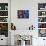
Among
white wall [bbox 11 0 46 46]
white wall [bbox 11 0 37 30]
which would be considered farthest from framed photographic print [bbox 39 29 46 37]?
white wall [bbox 11 0 37 30]

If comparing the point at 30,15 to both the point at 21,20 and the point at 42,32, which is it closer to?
the point at 21,20

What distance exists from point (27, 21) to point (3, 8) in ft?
4.59

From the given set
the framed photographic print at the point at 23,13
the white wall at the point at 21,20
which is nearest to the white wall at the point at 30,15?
the white wall at the point at 21,20

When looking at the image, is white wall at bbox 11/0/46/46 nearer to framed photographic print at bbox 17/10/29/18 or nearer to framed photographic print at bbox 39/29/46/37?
framed photographic print at bbox 17/10/29/18

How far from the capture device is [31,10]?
6566 millimetres

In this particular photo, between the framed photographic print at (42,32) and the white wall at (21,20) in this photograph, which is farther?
the framed photographic print at (42,32)

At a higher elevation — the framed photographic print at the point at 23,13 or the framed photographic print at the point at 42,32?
the framed photographic print at the point at 23,13

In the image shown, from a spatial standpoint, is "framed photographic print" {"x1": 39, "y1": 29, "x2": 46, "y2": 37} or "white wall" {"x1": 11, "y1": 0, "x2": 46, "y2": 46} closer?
"white wall" {"x1": 11, "y1": 0, "x2": 46, "y2": 46}

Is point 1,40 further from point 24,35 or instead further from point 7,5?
point 7,5

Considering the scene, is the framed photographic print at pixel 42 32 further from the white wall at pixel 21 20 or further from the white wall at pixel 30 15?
the white wall at pixel 21 20

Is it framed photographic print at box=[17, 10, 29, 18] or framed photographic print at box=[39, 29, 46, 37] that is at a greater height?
framed photographic print at box=[17, 10, 29, 18]

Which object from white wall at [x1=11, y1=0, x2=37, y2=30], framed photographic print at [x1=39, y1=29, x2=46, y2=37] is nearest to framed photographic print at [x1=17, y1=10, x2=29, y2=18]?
white wall at [x1=11, y1=0, x2=37, y2=30]

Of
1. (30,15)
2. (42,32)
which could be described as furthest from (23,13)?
(42,32)

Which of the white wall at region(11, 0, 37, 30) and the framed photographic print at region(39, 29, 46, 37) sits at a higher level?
the white wall at region(11, 0, 37, 30)
